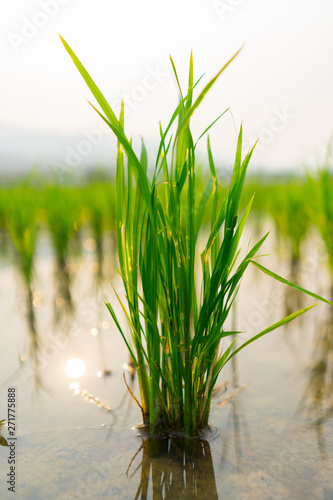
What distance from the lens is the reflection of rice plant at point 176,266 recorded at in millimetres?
935

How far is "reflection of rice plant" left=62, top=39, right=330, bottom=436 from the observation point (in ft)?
3.07

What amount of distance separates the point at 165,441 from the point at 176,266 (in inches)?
17.6

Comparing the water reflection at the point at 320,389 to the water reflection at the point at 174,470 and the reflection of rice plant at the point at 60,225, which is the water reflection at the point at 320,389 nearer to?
the water reflection at the point at 174,470

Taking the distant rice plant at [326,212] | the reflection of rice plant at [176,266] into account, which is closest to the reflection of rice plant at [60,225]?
the distant rice plant at [326,212]

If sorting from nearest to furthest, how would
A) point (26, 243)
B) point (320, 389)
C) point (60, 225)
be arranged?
point (320, 389) → point (26, 243) → point (60, 225)

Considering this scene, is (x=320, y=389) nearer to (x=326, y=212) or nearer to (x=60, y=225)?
(x=326, y=212)

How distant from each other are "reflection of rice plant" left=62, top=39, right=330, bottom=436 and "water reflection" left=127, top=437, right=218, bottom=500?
0.04m

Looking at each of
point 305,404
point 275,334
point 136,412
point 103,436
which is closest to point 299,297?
point 275,334

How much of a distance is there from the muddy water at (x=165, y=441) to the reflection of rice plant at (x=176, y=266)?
0.12 m

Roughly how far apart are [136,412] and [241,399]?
0.32 meters

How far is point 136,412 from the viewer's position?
3.96ft

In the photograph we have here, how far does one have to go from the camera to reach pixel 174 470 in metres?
0.96

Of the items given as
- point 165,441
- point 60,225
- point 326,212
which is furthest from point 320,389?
point 60,225

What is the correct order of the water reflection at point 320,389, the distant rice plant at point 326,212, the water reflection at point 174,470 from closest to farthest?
the water reflection at point 174,470 → the water reflection at point 320,389 → the distant rice plant at point 326,212
